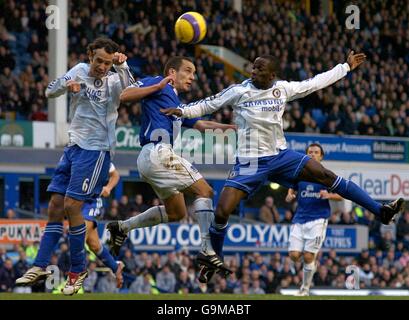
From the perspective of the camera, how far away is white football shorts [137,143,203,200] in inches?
490

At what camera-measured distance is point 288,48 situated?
33969mm

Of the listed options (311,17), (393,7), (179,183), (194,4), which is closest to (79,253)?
(179,183)

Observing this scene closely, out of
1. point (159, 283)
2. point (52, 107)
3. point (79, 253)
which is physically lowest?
point (159, 283)

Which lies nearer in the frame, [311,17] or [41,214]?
[41,214]

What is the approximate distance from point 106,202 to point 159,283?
12.6ft

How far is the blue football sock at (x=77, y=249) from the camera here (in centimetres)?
1227

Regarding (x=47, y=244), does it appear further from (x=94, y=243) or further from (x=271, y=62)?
(x=271, y=62)

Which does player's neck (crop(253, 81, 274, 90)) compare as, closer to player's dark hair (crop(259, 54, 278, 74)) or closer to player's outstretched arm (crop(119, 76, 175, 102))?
player's dark hair (crop(259, 54, 278, 74))

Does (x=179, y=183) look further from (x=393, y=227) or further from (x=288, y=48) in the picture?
(x=288, y=48)

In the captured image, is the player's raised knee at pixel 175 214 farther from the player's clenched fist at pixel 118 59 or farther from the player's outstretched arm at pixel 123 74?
the player's clenched fist at pixel 118 59

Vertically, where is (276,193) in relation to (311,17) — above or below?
below

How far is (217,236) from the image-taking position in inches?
505

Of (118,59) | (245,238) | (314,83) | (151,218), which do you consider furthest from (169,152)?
(245,238)

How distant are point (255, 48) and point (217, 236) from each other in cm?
2128
